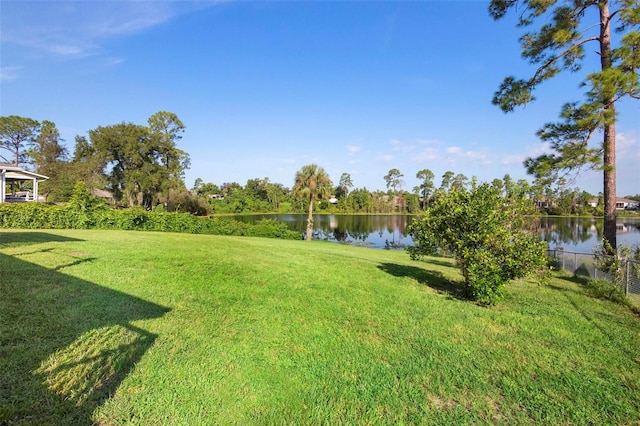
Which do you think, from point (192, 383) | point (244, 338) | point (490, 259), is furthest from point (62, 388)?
point (490, 259)

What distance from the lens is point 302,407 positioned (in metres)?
2.62

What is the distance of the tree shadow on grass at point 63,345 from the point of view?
2.41 m

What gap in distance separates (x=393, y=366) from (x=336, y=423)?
112cm

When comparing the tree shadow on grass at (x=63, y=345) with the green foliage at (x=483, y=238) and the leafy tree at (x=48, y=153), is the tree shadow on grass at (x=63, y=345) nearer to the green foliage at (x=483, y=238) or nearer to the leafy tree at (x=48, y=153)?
the green foliage at (x=483, y=238)

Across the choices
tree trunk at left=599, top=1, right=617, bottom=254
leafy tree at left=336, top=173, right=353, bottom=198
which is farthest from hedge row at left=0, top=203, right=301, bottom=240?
leafy tree at left=336, top=173, right=353, bottom=198

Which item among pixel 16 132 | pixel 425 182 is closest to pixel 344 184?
pixel 425 182

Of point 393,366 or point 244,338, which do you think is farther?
point 244,338

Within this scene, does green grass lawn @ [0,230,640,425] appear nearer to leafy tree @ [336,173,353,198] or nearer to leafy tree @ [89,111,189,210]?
leafy tree @ [89,111,189,210]

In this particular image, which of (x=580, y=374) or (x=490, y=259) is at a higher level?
(x=490, y=259)

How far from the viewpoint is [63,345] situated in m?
3.21

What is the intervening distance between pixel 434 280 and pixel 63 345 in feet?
24.4

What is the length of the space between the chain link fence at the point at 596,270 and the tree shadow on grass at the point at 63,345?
895cm

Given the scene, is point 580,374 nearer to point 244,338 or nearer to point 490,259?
point 490,259

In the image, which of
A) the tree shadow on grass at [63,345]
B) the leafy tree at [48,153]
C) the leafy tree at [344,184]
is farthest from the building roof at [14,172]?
the leafy tree at [344,184]
